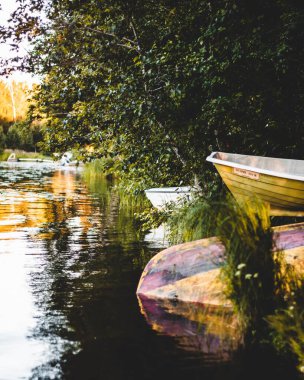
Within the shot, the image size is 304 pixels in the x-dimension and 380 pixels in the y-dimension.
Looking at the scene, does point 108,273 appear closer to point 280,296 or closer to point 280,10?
point 280,296

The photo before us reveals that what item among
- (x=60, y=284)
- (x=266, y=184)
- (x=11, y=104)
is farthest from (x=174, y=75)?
(x=11, y=104)

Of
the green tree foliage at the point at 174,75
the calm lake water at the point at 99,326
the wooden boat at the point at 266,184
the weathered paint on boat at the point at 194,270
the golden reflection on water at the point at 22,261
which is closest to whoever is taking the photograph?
the calm lake water at the point at 99,326

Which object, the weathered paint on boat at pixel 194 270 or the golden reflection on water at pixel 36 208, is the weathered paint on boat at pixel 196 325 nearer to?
the weathered paint on boat at pixel 194 270

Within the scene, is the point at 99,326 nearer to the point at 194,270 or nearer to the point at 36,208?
the point at 194,270

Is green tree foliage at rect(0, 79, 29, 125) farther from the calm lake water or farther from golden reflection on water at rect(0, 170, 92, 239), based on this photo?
the calm lake water

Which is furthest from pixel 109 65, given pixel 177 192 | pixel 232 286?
pixel 232 286

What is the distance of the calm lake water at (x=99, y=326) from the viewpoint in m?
4.12

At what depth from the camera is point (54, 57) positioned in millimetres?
9406

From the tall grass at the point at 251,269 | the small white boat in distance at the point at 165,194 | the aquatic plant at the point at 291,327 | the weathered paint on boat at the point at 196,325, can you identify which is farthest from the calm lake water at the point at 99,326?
the small white boat in distance at the point at 165,194

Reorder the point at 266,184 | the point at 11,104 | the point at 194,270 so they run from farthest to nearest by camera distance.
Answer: the point at 11,104 → the point at 266,184 → the point at 194,270

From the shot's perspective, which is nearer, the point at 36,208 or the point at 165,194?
the point at 165,194

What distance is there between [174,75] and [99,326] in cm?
431

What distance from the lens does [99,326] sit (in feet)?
16.6

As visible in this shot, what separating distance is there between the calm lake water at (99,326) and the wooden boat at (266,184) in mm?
1934
